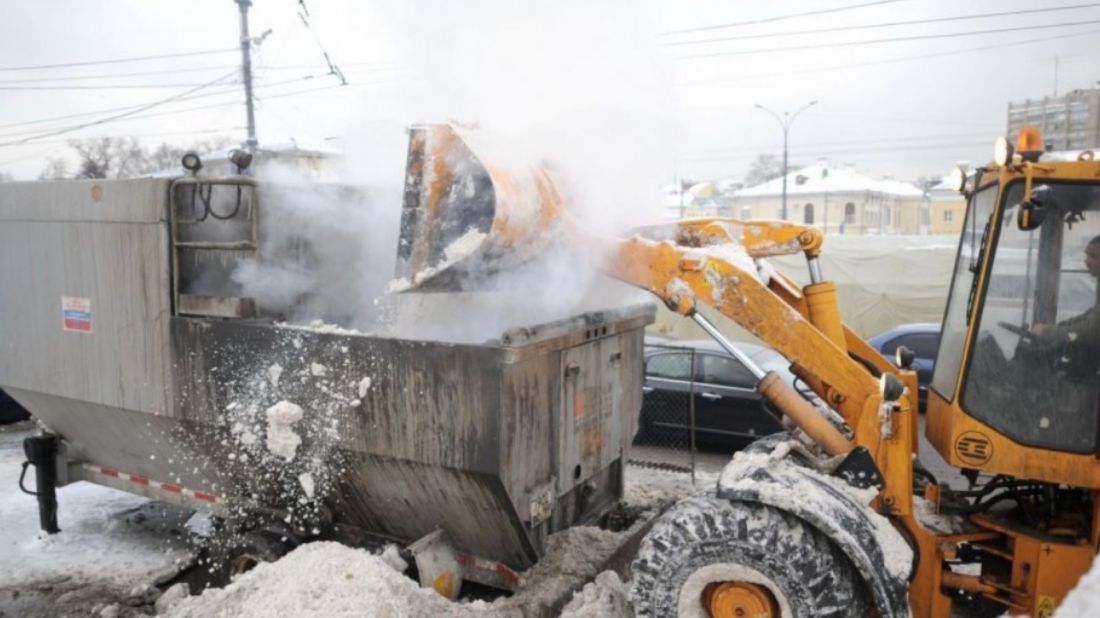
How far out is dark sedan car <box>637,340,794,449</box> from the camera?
375 inches

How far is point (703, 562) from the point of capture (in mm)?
3611

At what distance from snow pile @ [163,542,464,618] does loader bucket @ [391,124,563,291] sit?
5.07ft

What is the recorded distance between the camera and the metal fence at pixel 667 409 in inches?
379

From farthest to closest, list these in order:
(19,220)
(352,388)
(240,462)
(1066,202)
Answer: (19,220), (240,462), (352,388), (1066,202)

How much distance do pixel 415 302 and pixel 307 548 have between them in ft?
5.03

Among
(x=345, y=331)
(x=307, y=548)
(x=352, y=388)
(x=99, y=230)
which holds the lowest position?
(x=307, y=548)

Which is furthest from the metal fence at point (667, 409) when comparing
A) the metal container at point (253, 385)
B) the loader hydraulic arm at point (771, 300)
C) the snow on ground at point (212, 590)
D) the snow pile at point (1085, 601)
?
the snow pile at point (1085, 601)

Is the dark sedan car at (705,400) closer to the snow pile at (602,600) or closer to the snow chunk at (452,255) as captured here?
the snow pile at (602,600)

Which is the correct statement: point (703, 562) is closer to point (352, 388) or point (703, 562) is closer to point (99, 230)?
point (352, 388)

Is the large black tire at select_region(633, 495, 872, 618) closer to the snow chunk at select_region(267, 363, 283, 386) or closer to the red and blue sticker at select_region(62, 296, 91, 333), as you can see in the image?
the snow chunk at select_region(267, 363, 283, 386)

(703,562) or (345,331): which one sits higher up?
(345,331)

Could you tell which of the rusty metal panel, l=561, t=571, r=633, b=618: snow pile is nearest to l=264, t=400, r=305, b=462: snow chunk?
the rusty metal panel

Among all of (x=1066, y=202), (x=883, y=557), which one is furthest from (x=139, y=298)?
(x=1066, y=202)

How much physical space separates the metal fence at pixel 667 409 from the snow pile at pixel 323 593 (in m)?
5.63
